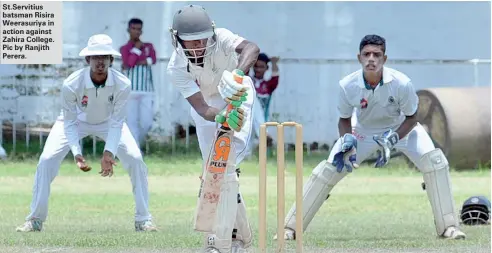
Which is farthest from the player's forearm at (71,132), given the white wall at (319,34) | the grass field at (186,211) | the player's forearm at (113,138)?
the white wall at (319,34)

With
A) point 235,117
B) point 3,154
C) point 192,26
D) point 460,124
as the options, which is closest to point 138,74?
point 3,154

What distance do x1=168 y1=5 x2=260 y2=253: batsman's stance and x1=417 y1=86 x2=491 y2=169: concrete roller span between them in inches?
353

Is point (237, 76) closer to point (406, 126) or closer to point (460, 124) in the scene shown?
point (406, 126)

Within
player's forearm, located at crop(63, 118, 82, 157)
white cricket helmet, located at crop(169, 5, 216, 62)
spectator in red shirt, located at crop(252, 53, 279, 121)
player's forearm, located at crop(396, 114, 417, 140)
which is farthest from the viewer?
spectator in red shirt, located at crop(252, 53, 279, 121)

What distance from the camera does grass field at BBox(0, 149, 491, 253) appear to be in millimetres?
9758

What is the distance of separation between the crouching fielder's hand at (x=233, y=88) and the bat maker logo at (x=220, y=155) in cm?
32

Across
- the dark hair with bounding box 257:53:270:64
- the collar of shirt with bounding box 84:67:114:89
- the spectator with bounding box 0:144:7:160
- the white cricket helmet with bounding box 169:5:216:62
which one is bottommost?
the spectator with bounding box 0:144:7:160

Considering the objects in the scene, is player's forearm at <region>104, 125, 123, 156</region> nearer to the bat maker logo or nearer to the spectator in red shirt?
the bat maker logo

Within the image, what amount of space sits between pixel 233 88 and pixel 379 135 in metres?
2.88

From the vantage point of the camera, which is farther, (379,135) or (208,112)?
(379,135)

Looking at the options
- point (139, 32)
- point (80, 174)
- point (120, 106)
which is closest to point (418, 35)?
point (139, 32)

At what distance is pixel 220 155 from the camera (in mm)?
8188

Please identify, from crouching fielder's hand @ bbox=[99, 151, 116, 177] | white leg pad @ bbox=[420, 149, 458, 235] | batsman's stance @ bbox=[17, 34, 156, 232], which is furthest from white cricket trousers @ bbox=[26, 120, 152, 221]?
white leg pad @ bbox=[420, 149, 458, 235]

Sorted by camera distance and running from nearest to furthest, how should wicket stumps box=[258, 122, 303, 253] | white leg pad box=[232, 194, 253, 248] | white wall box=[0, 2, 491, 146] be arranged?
wicket stumps box=[258, 122, 303, 253], white leg pad box=[232, 194, 253, 248], white wall box=[0, 2, 491, 146]
